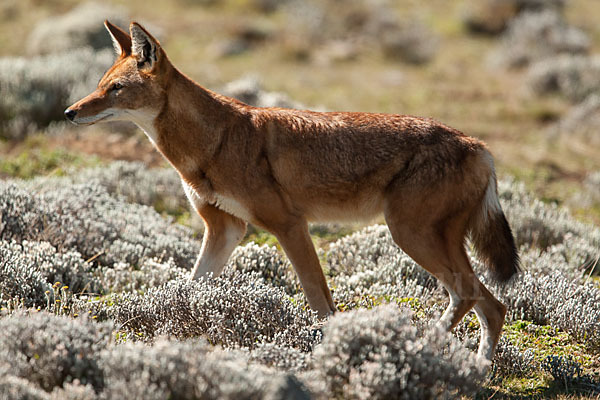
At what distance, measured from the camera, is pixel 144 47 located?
4.99 m

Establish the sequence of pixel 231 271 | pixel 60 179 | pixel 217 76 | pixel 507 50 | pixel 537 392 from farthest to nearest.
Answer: pixel 507 50 < pixel 217 76 < pixel 60 179 < pixel 231 271 < pixel 537 392

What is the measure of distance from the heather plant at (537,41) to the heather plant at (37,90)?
10083 mm

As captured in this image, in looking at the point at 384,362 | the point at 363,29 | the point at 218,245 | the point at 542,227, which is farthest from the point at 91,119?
the point at 363,29

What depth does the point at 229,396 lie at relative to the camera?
3299 millimetres

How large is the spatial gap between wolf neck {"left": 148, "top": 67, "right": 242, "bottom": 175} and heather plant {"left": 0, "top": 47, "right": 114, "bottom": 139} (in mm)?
5890

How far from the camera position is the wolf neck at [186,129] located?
16.8 ft

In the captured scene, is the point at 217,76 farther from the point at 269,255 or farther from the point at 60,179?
the point at 269,255

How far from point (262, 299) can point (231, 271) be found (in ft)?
3.21

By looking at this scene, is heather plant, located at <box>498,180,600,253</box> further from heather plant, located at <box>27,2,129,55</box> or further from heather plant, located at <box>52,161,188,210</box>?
heather plant, located at <box>27,2,129,55</box>

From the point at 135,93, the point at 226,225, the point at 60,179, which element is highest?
the point at 135,93

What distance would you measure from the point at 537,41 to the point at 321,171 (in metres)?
14.0

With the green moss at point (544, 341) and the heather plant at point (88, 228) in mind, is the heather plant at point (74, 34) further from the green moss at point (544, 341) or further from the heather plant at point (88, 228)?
the green moss at point (544, 341)

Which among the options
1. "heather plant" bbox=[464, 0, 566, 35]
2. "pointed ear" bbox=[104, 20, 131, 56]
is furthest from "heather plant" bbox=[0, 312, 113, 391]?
"heather plant" bbox=[464, 0, 566, 35]

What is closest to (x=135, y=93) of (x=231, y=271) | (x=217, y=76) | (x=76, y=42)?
(x=231, y=271)
